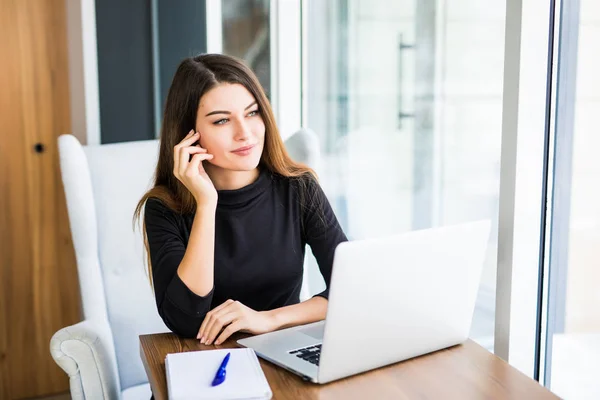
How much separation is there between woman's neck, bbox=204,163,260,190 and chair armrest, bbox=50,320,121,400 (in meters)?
0.44

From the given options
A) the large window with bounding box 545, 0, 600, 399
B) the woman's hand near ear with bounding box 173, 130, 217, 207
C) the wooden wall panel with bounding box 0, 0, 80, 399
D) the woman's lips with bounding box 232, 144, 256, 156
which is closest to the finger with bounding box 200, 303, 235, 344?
the woman's hand near ear with bounding box 173, 130, 217, 207

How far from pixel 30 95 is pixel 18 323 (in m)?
0.86

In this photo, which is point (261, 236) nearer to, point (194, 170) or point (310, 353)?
point (194, 170)

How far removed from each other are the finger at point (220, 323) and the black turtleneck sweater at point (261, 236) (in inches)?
7.5

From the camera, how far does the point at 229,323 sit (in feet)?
4.09

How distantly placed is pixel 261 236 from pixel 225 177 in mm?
165

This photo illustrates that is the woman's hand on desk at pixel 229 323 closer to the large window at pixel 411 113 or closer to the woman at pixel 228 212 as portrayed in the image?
the woman at pixel 228 212

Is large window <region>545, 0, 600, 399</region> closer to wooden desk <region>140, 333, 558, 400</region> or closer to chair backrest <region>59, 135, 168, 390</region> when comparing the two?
wooden desk <region>140, 333, 558, 400</region>

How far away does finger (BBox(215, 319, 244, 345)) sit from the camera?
1.21m

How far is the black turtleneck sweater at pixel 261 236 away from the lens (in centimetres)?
148

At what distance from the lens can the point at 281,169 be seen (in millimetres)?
1598

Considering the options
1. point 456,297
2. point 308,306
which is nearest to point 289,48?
point 308,306

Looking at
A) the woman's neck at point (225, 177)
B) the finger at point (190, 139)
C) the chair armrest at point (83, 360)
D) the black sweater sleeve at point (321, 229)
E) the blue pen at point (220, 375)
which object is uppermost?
the finger at point (190, 139)

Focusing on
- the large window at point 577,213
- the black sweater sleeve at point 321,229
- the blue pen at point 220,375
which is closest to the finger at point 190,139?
the black sweater sleeve at point 321,229
